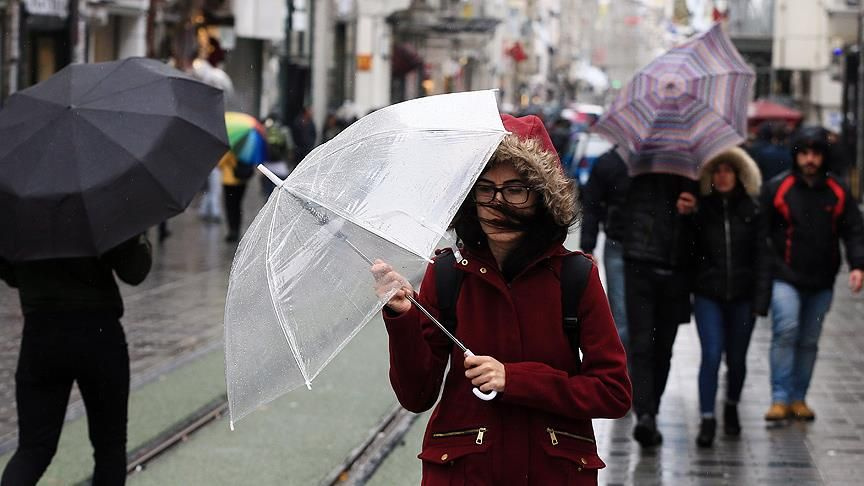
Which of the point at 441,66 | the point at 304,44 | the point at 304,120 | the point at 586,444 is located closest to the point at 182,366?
the point at 586,444

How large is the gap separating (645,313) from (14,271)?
3.84m

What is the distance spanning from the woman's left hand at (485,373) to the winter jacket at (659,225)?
4735mm

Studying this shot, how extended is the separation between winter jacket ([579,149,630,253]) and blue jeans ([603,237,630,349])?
0.12 meters

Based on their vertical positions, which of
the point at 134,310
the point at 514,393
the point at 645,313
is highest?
the point at 514,393

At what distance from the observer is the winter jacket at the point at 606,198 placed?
9125mm

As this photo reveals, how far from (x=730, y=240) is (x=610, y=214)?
0.95 meters

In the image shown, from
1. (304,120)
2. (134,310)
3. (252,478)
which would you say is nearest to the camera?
(252,478)

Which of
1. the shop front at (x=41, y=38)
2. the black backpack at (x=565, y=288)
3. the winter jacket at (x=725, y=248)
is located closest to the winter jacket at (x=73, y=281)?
the black backpack at (x=565, y=288)

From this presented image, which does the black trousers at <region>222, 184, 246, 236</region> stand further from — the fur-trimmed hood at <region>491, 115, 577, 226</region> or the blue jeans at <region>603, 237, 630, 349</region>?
the fur-trimmed hood at <region>491, 115, 577, 226</region>

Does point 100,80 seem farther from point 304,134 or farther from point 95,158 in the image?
point 304,134

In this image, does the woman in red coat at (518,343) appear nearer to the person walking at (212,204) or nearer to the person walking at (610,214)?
the person walking at (610,214)

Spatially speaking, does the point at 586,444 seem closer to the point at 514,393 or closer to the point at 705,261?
the point at 514,393

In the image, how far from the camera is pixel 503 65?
8444 centimetres

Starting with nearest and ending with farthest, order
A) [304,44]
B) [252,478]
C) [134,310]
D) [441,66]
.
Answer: [252,478] → [134,310] → [304,44] → [441,66]
